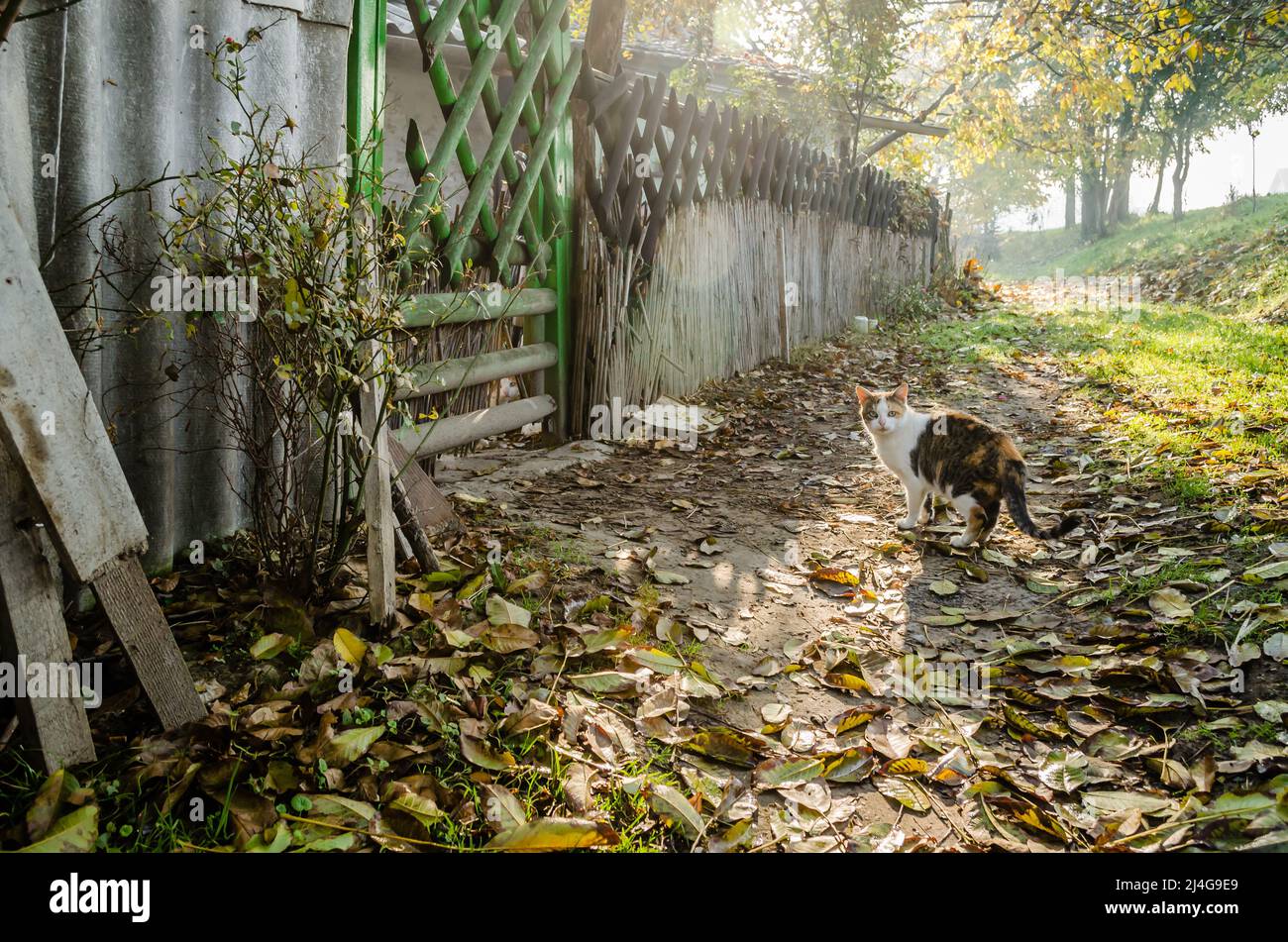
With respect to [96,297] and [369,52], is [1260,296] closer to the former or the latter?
[369,52]

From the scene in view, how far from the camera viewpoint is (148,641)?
6.43ft

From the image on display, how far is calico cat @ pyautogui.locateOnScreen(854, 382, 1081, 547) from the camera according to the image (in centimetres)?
372

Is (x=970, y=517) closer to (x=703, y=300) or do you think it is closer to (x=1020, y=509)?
(x=1020, y=509)

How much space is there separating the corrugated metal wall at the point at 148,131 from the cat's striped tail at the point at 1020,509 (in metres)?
3.11

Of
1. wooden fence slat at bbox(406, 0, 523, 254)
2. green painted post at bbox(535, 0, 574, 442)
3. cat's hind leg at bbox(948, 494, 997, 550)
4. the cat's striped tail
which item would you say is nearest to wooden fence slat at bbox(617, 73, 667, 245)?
green painted post at bbox(535, 0, 574, 442)

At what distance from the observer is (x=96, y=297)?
7.91 ft

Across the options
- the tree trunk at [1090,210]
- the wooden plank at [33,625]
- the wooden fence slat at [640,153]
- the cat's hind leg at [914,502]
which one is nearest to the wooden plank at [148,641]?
the wooden plank at [33,625]

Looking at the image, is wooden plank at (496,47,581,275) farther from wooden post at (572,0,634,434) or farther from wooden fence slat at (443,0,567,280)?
wooden post at (572,0,634,434)

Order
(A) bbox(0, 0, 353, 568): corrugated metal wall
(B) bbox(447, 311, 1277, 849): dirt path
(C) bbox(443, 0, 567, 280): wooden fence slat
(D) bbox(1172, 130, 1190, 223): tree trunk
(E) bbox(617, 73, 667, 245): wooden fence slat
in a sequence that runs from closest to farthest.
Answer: (B) bbox(447, 311, 1277, 849): dirt path
(A) bbox(0, 0, 353, 568): corrugated metal wall
(C) bbox(443, 0, 567, 280): wooden fence slat
(E) bbox(617, 73, 667, 245): wooden fence slat
(D) bbox(1172, 130, 1190, 223): tree trunk

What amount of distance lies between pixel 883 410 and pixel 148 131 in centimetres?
326

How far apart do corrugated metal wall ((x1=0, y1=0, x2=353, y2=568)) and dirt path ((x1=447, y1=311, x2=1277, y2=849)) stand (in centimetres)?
128

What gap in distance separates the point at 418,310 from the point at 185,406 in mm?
1323

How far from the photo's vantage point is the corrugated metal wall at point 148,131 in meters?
2.21

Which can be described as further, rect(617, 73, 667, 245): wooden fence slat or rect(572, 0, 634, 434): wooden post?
rect(617, 73, 667, 245): wooden fence slat
